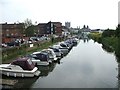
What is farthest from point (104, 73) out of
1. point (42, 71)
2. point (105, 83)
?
point (42, 71)

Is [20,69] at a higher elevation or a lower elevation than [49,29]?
lower

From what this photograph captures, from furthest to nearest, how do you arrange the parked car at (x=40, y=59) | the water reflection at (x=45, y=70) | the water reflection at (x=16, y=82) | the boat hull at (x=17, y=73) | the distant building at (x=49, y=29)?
the distant building at (x=49, y=29) → the parked car at (x=40, y=59) → the water reflection at (x=45, y=70) → the boat hull at (x=17, y=73) → the water reflection at (x=16, y=82)

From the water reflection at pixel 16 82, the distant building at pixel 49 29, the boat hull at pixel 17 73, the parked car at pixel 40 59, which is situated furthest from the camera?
the distant building at pixel 49 29

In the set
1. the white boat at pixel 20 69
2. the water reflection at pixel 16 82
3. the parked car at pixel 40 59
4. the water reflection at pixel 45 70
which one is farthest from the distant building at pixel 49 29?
the water reflection at pixel 16 82

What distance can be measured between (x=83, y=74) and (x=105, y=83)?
4.24m

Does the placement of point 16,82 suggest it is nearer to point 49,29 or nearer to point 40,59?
point 40,59

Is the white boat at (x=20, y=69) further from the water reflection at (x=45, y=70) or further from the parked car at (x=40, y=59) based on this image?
the parked car at (x=40, y=59)

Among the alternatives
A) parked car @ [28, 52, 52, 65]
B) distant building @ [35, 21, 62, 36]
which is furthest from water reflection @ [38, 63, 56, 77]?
distant building @ [35, 21, 62, 36]

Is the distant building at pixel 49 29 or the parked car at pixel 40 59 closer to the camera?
the parked car at pixel 40 59

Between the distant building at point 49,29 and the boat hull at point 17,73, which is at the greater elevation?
the distant building at point 49,29

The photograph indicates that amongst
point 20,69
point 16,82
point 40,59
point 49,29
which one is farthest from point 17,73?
point 49,29

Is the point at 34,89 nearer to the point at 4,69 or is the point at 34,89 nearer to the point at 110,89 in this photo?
the point at 4,69

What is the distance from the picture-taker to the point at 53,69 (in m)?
27.4

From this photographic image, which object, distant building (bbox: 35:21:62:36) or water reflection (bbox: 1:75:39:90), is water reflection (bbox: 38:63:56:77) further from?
distant building (bbox: 35:21:62:36)
